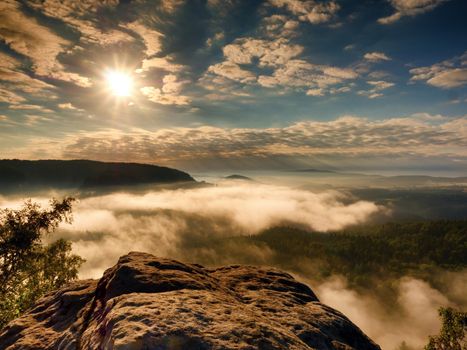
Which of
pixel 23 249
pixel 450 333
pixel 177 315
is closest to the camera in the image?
pixel 177 315

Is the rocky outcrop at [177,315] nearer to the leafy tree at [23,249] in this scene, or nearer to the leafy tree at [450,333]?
the leafy tree at [23,249]

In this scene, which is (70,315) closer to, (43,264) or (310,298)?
(310,298)

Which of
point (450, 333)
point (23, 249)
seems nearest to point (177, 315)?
point (23, 249)

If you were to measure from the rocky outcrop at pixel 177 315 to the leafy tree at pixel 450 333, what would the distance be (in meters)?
64.8

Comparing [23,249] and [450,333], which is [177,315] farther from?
[450,333]

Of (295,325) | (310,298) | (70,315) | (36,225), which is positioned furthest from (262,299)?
(36,225)

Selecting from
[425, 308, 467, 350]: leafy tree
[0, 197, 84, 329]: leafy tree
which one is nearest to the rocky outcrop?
[0, 197, 84, 329]: leafy tree

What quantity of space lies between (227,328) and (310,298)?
34.3 feet

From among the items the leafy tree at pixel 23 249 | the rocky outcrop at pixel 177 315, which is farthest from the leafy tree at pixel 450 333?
the leafy tree at pixel 23 249

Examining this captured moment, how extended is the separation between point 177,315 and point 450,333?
3041 inches

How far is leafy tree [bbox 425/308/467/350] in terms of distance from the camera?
61.7 metres

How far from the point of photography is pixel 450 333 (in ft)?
205

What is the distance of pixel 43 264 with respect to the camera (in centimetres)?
4762

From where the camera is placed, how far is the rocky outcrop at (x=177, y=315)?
925 cm
